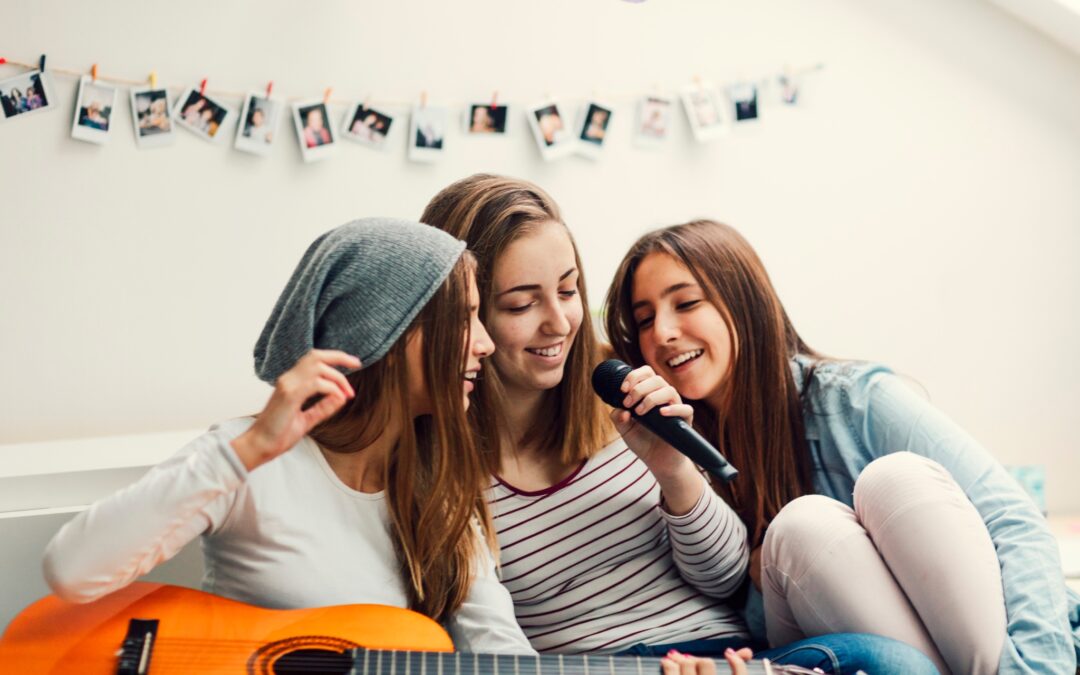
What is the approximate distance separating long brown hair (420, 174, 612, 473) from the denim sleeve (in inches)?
15.4

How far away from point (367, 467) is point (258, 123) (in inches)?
36.5

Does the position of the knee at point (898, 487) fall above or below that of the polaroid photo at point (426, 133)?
below

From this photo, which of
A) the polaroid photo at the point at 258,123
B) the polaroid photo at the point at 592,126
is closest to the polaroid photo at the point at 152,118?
the polaroid photo at the point at 258,123

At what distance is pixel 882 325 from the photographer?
241 centimetres

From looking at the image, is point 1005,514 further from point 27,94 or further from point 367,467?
point 27,94

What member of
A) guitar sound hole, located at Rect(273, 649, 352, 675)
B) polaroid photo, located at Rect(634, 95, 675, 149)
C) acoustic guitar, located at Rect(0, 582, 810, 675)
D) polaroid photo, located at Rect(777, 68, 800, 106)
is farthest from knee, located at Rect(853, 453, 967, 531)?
polaroid photo, located at Rect(777, 68, 800, 106)

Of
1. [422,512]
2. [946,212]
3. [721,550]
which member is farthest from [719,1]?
[422,512]

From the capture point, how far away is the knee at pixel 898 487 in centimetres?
124

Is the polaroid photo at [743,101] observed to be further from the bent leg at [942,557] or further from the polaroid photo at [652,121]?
the bent leg at [942,557]

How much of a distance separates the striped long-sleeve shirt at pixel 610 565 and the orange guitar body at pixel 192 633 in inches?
12.1

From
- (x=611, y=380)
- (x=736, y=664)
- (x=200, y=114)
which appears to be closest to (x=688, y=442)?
(x=611, y=380)

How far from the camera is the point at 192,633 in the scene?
1.03 metres

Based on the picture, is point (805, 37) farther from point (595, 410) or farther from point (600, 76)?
point (595, 410)

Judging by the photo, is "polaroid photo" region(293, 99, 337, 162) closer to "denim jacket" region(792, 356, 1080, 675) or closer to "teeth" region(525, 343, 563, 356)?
"teeth" region(525, 343, 563, 356)
